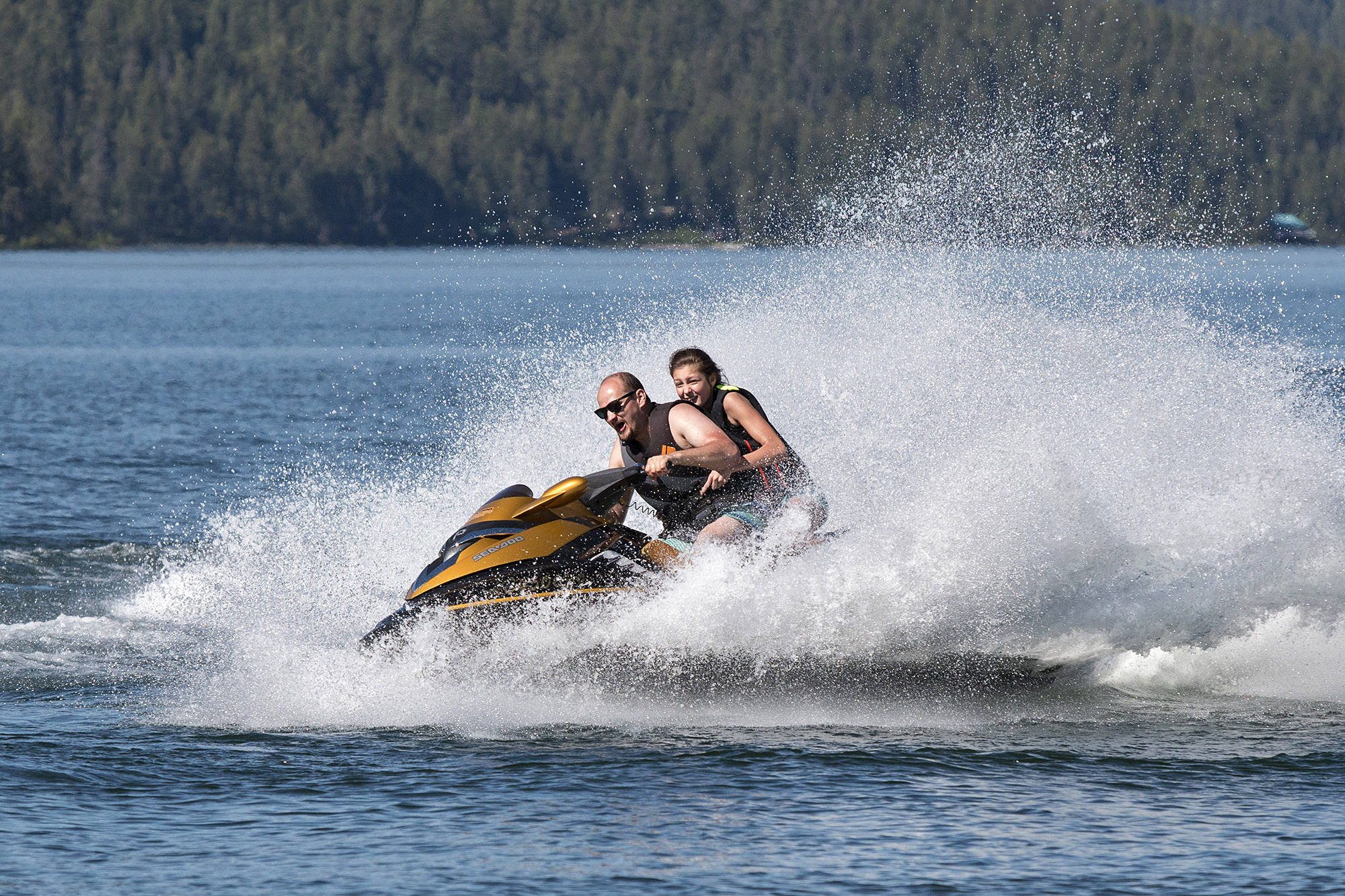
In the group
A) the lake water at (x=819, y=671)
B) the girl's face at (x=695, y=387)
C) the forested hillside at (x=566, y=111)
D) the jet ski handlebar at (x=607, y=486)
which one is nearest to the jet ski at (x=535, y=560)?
the jet ski handlebar at (x=607, y=486)

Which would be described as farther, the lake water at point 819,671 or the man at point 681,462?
the man at point 681,462

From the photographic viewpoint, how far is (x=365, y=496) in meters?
14.7

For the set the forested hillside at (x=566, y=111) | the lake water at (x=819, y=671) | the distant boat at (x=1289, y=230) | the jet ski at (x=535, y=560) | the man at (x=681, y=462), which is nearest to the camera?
the lake water at (x=819, y=671)

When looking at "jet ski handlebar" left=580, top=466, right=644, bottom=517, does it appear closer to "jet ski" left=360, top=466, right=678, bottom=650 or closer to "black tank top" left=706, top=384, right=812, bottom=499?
"jet ski" left=360, top=466, right=678, bottom=650

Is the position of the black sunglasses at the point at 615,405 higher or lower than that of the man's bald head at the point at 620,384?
lower

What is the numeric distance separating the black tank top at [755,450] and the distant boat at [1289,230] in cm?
12753

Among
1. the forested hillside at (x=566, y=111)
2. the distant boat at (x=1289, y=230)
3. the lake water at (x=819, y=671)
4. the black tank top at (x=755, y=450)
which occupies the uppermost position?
the forested hillside at (x=566, y=111)

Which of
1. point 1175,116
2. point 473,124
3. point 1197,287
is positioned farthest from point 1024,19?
point 1197,287

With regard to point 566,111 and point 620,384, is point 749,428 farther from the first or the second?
point 566,111

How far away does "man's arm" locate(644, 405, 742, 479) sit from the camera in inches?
311

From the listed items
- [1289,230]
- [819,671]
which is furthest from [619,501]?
[1289,230]

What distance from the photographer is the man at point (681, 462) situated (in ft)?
26.2

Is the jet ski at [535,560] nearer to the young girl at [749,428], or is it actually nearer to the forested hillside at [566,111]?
the young girl at [749,428]

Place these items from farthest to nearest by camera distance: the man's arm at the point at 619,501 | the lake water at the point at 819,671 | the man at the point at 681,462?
the man's arm at the point at 619,501 < the man at the point at 681,462 < the lake water at the point at 819,671
